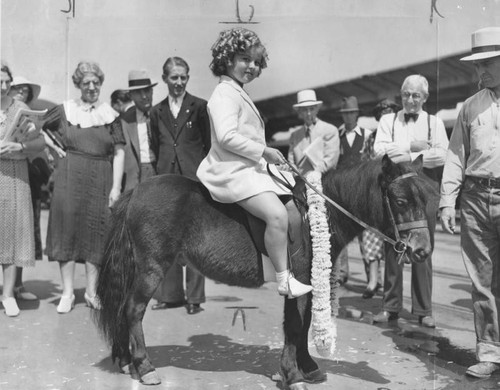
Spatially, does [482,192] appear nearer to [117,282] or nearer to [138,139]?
[117,282]

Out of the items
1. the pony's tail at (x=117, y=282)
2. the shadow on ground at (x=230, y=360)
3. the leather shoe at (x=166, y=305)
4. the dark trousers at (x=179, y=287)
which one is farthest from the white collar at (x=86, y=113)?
the shadow on ground at (x=230, y=360)

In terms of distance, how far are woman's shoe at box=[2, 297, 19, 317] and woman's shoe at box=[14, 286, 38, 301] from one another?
640 millimetres

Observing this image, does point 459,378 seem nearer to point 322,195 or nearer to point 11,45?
point 322,195

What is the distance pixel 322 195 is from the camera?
4.25 metres

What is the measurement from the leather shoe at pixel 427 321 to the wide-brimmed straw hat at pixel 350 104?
2702 mm

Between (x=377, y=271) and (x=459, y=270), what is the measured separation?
80.4 inches

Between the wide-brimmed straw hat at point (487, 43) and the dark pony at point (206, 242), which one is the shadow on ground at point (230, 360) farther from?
the wide-brimmed straw hat at point (487, 43)

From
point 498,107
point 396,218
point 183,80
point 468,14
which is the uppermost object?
point 468,14

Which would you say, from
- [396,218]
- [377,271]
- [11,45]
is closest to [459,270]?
[377,271]

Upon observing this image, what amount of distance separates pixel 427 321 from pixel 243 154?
10.0 ft

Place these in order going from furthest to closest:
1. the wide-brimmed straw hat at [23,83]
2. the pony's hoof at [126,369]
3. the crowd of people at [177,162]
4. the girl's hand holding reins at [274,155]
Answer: the wide-brimmed straw hat at [23,83], the crowd of people at [177,162], the pony's hoof at [126,369], the girl's hand holding reins at [274,155]

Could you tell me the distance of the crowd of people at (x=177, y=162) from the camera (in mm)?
4738

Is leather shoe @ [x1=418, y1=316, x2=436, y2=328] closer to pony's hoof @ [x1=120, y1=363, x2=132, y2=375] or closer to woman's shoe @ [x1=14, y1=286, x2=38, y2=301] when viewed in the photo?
pony's hoof @ [x1=120, y1=363, x2=132, y2=375]

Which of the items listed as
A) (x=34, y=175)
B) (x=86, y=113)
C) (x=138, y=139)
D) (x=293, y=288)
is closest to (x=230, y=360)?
(x=293, y=288)
